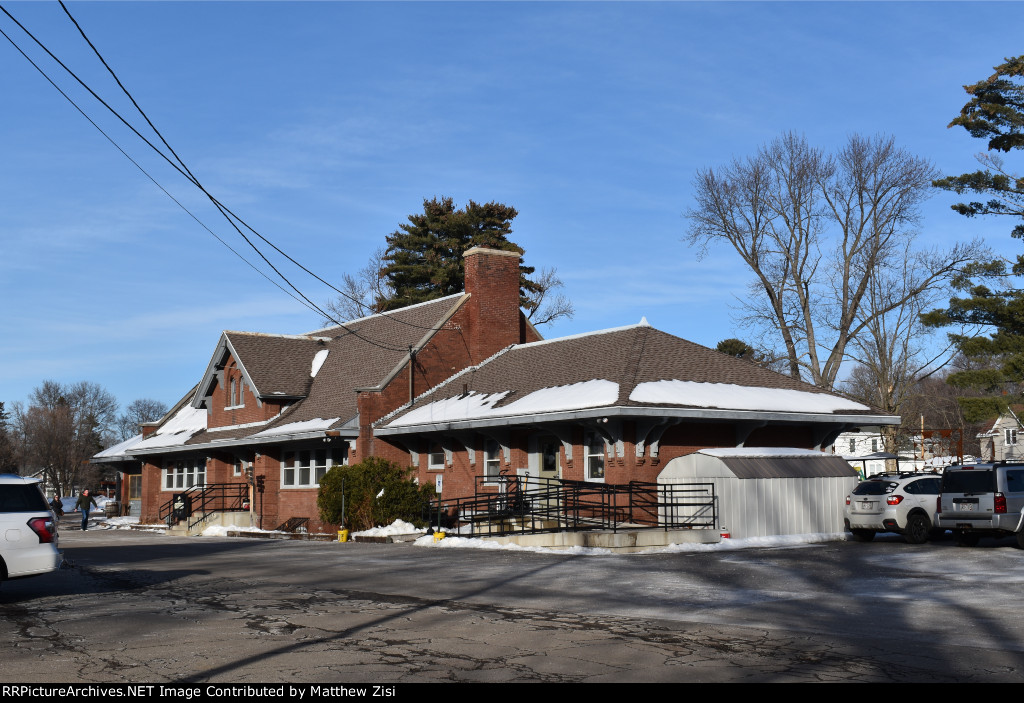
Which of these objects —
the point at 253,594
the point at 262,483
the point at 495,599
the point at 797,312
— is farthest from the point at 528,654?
the point at 797,312

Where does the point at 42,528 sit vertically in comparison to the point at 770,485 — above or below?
below

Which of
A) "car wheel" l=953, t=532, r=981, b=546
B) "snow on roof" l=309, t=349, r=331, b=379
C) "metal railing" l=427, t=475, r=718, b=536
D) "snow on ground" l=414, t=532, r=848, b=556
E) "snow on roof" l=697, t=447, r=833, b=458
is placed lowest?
"snow on ground" l=414, t=532, r=848, b=556

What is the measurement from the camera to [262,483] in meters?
38.2

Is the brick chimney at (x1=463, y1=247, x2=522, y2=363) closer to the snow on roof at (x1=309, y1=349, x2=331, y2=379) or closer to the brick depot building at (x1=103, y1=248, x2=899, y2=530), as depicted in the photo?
the brick depot building at (x1=103, y1=248, x2=899, y2=530)

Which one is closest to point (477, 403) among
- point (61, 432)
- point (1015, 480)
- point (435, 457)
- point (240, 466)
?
point (435, 457)

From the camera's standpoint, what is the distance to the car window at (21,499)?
47.1 ft

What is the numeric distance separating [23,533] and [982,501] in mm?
18438

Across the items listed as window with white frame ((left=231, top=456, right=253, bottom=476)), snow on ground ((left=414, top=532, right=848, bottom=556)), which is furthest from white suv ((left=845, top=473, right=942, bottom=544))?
window with white frame ((left=231, top=456, right=253, bottom=476))

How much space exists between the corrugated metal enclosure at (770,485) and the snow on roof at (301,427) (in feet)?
41.7

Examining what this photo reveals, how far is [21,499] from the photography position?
1454cm

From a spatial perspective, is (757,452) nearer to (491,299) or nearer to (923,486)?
(923,486)

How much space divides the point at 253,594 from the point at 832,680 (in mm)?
9325

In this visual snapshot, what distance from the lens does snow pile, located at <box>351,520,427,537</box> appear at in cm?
2842

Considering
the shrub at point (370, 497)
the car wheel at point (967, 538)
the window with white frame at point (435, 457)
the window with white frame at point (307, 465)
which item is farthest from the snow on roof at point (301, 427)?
the car wheel at point (967, 538)
